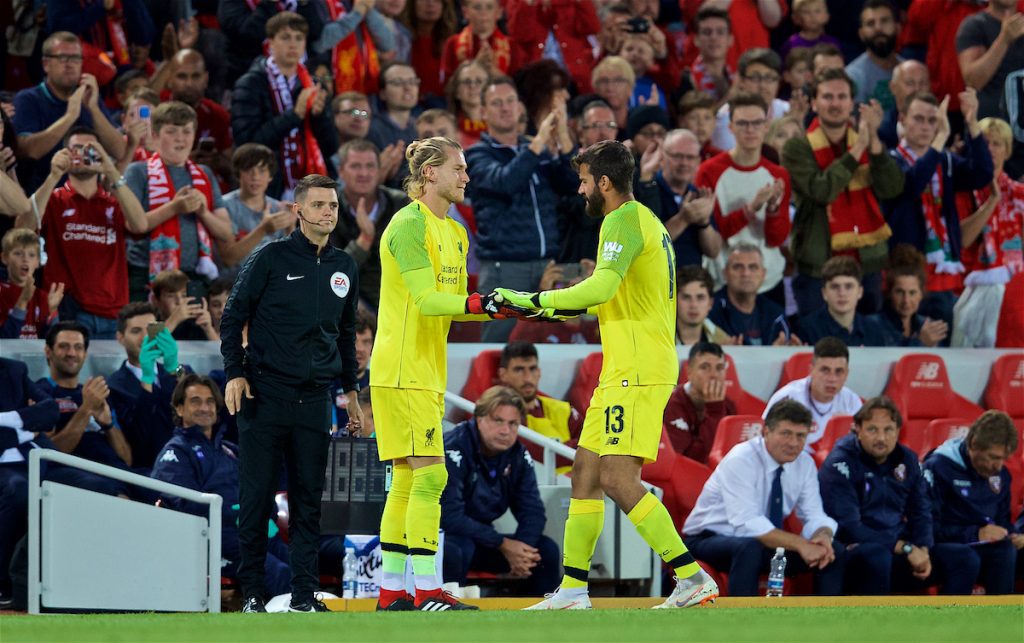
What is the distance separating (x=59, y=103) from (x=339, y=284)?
16.7 ft

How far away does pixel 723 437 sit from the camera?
1105 centimetres

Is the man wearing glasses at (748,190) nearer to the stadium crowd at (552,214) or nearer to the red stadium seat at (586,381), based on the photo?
the stadium crowd at (552,214)

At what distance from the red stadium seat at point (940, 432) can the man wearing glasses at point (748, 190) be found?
5.39ft

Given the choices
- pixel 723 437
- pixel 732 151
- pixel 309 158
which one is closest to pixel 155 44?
pixel 309 158

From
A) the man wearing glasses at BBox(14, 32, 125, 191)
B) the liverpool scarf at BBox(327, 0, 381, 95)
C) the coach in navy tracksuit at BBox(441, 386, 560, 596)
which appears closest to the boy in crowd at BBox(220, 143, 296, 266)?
the man wearing glasses at BBox(14, 32, 125, 191)

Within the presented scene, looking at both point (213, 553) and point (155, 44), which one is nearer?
point (213, 553)

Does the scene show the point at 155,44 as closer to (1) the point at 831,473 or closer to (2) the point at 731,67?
(2) the point at 731,67

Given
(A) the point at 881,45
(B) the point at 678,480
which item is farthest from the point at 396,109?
(A) the point at 881,45

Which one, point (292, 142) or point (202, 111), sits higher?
point (202, 111)

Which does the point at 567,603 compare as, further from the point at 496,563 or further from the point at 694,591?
the point at 496,563

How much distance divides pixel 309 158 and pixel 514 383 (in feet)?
9.97

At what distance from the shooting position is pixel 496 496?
10070 millimetres

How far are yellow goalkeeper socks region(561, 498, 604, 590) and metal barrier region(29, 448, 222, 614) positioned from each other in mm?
2143

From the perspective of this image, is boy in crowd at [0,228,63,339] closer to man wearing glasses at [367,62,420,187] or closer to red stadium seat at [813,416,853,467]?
man wearing glasses at [367,62,420,187]
